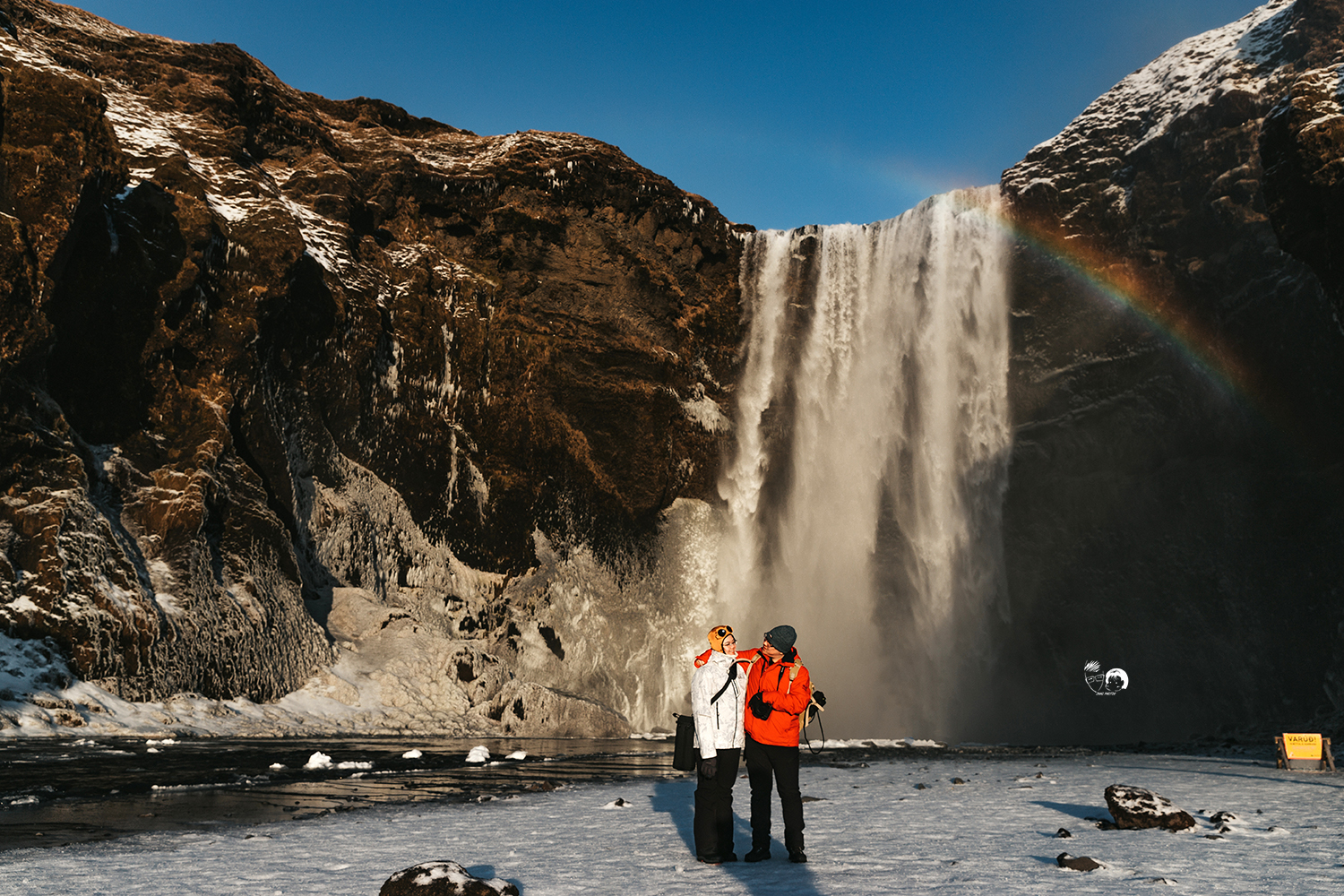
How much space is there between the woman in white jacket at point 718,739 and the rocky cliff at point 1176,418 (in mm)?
32650

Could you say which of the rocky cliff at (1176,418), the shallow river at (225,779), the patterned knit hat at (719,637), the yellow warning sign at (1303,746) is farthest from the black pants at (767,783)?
the rocky cliff at (1176,418)

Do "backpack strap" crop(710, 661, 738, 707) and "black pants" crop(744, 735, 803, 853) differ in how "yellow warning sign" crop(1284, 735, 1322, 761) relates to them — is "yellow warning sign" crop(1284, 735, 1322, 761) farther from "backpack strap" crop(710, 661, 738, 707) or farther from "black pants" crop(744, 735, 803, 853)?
"backpack strap" crop(710, 661, 738, 707)

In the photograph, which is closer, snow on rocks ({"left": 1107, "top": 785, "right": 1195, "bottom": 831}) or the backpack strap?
the backpack strap

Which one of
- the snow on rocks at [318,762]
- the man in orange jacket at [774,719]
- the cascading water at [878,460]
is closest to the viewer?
the man in orange jacket at [774,719]

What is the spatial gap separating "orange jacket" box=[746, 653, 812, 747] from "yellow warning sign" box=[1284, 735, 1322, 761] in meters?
10.6

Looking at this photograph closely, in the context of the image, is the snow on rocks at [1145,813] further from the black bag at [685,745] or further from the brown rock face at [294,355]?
the brown rock face at [294,355]

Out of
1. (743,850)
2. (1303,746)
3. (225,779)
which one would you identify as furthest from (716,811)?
(1303,746)

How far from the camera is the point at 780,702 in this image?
280 inches

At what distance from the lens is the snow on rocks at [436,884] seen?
16.2 ft

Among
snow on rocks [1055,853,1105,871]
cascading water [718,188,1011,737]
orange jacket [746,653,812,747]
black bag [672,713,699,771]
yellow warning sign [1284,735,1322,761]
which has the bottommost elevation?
yellow warning sign [1284,735,1322,761]


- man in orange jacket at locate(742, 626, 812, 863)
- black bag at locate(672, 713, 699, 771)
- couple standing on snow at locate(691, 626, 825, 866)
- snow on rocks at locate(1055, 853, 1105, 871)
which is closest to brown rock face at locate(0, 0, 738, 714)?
black bag at locate(672, 713, 699, 771)

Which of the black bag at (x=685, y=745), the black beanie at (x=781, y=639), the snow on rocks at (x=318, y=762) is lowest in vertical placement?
the snow on rocks at (x=318, y=762)

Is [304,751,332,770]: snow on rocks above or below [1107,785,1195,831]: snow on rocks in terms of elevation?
below

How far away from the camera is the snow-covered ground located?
5508 mm
